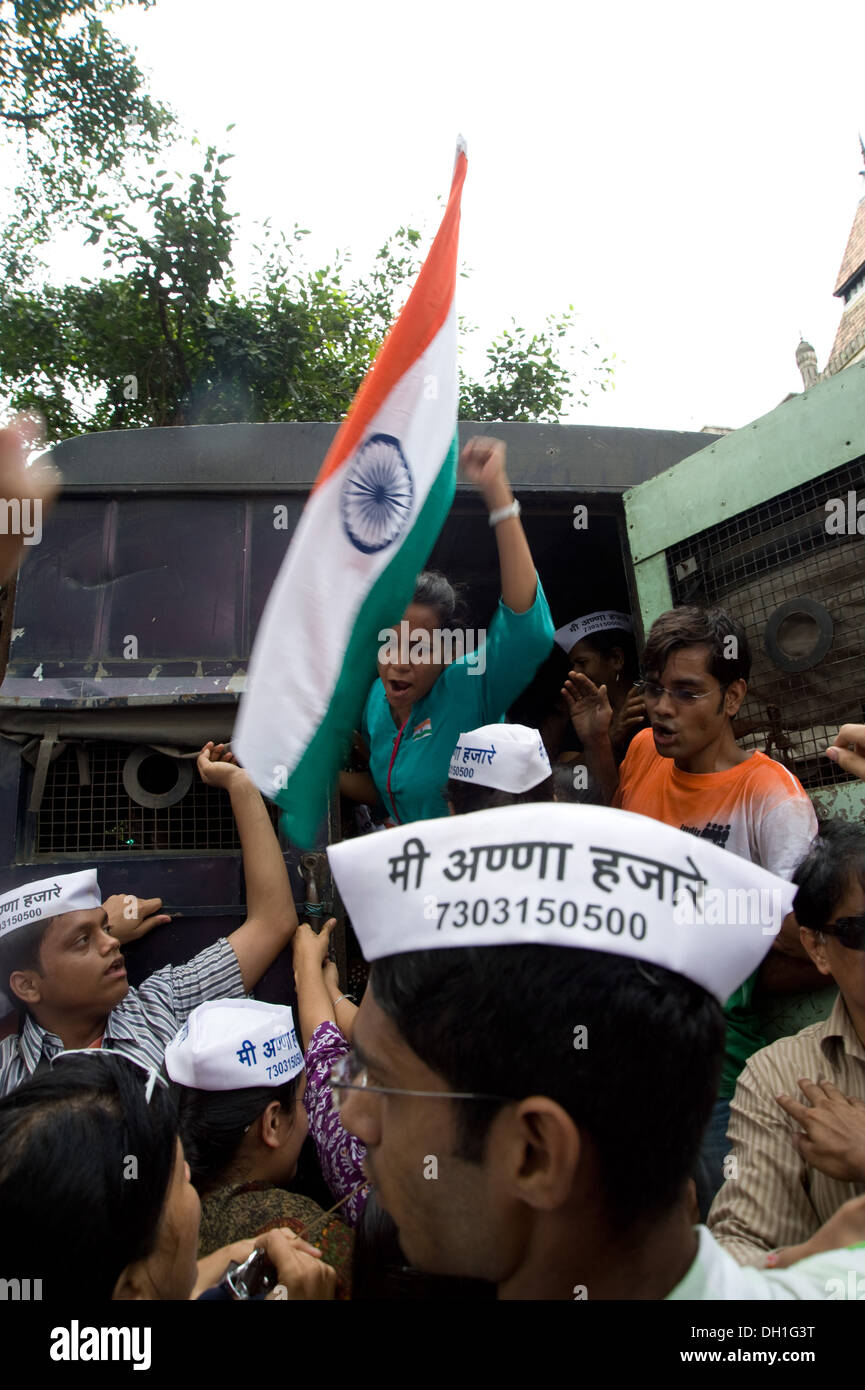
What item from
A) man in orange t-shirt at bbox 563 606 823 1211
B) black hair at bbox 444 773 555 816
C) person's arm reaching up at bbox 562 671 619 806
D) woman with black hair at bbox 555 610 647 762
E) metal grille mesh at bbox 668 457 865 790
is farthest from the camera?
woman with black hair at bbox 555 610 647 762

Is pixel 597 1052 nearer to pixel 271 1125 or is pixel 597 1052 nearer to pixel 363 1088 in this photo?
pixel 363 1088

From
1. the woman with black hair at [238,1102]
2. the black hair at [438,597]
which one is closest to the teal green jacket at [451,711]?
the black hair at [438,597]

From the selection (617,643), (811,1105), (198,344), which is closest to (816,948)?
(811,1105)

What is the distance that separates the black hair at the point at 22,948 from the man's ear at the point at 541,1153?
2224mm

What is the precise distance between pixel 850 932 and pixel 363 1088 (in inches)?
50.8

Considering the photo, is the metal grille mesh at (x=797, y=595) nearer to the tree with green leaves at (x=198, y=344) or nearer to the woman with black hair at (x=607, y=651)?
the woman with black hair at (x=607, y=651)

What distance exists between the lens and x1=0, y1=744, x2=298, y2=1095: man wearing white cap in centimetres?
286

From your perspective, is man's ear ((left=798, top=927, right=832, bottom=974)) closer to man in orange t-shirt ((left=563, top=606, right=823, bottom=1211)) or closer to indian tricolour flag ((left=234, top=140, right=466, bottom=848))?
man in orange t-shirt ((left=563, top=606, right=823, bottom=1211))

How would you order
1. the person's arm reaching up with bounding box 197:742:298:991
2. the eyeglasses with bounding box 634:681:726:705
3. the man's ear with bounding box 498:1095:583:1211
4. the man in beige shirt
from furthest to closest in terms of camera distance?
the person's arm reaching up with bounding box 197:742:298:991
the eyeglasses with bounding box 634:681:726:705
the man in beige shirt
the man's ear with bounding box 498:1095:583:1211

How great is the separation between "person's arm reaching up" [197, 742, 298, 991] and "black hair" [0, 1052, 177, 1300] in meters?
1.57

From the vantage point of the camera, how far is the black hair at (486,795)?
2.60 meters

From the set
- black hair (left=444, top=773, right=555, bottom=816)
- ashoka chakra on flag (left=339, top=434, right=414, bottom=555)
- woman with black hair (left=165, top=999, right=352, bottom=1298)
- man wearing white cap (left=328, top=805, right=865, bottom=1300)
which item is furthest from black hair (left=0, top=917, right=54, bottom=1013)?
man wearing white cap (left=328, top=805, right=865, bottom=1300)

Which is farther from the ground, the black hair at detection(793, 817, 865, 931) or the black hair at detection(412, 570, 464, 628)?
the black hair at detection(412, 570, 464, 628)

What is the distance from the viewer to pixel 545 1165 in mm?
1017
